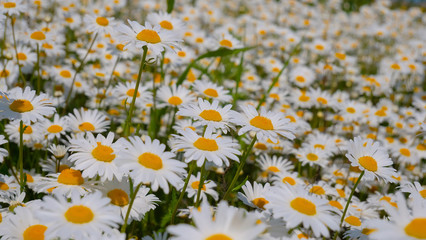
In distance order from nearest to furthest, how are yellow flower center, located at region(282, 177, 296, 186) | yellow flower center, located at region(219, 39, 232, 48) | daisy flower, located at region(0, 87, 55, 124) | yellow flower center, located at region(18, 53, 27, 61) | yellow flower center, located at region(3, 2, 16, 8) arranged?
daisy flower, located at region(0, 87, 55, 124), yellow flower center, located at region(282, 177, 296, 186), yellow flower center, located at region(3, 2, 16, 8), yellow flower center, located at region(18, 53, 27, 61), yellow flower center, located at region(219, 39, 232, 48)

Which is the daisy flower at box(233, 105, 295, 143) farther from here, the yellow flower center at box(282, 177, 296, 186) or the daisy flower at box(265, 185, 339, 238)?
the yellow flower center at box(282, 177, 296, 186)

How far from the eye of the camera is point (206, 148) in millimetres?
2102

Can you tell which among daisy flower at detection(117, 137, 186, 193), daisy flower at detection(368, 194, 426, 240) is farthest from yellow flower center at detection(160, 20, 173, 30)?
daisy flower at detection(368, 194, 426, 240)

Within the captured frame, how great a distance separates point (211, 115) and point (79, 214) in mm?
1072

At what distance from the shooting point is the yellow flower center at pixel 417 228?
1.55 m

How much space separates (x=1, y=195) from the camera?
2.34 meters

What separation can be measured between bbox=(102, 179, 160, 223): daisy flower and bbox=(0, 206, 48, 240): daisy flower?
41 centimetres

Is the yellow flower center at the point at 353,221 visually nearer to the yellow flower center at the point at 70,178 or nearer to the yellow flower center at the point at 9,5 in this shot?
the yellow flower center at the point at 70,178

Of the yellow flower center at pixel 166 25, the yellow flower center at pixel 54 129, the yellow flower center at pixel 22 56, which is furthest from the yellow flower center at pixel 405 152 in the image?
the yellow flower center at pixel 22 56

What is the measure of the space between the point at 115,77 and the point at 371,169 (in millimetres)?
3096

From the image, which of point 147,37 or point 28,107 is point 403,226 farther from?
Result: point 28,107

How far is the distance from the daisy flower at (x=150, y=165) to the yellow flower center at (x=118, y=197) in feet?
1.08

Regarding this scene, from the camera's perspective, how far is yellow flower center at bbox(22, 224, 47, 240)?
1774 mm

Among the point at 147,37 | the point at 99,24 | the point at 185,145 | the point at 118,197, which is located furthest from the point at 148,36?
the point at 99,24
